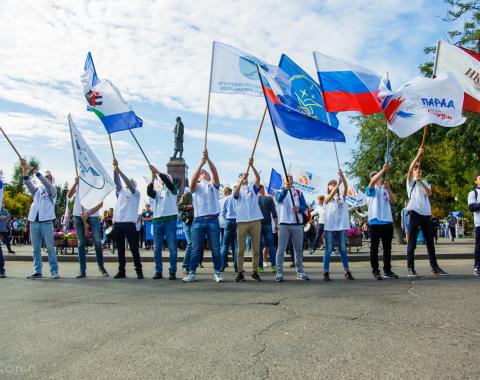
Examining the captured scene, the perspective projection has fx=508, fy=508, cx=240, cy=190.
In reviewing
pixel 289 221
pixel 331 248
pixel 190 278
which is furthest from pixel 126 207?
pixel 331 248

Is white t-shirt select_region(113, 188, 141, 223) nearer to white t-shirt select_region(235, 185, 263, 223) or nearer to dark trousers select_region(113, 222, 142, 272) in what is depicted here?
dark trousers select_region(113, 222, 142, 272)

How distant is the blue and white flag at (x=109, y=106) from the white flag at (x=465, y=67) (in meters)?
6.15

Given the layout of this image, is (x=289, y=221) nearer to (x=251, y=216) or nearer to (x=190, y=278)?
(x=251, y=216)

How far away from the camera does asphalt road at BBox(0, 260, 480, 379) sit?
3.74m

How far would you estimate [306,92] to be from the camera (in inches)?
378

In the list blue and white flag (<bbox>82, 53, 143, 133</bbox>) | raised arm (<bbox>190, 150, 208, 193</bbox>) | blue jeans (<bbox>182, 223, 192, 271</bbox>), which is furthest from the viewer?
blue jeans (<bbox>182, 223, 192, 271</bbox>)

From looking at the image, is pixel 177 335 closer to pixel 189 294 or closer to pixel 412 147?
pixel 189 294

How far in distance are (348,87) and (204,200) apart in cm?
355

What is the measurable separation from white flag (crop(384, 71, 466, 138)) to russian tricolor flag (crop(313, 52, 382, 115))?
384 mm

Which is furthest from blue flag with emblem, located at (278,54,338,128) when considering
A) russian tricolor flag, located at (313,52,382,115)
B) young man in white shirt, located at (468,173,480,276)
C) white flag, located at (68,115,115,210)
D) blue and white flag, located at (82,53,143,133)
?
white flag, located at (68,115,115,210)

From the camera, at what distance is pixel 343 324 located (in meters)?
5.09

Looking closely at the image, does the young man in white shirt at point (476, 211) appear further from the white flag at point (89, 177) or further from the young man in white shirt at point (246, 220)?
the white flag at point (89, 177)

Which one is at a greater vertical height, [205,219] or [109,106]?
[109,106]

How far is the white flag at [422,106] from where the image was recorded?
371 inches
